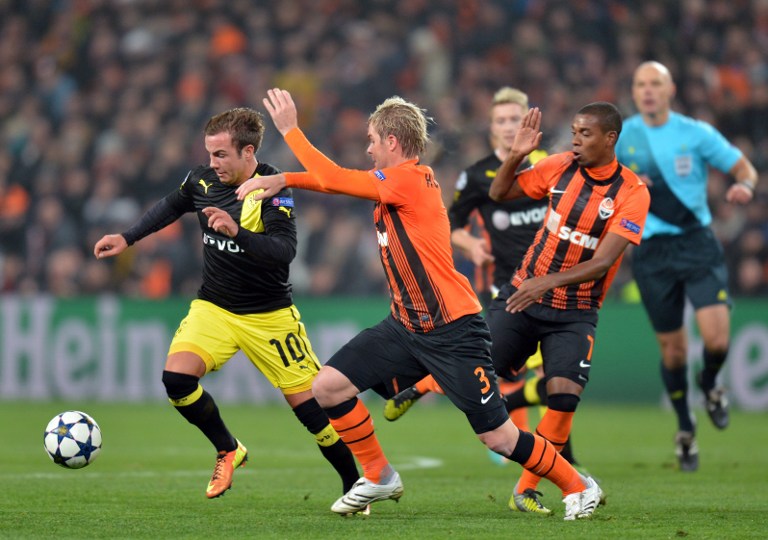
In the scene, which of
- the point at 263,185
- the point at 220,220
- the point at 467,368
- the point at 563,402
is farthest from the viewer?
the point at 563,402

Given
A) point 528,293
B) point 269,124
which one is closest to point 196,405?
point 528,293

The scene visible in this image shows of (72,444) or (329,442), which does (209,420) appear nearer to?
(329,442)

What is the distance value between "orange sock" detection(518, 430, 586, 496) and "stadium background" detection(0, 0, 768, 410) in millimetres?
8460

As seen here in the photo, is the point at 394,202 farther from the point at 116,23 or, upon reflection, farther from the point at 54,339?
the point at 116,23

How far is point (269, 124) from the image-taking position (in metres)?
18.4

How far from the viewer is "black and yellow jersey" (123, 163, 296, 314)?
7.03 metres

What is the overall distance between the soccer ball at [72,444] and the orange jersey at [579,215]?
2622 millimetres

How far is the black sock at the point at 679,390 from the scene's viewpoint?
9.59 metres

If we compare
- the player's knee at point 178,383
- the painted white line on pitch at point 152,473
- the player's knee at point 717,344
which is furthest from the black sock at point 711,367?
the player's knee at point 178,383

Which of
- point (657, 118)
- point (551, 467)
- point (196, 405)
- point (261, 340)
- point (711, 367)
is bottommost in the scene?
point (551, 467)

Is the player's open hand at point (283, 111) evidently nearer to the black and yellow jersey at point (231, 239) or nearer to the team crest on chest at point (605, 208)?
the black and yellow jersey at point (231, 239)

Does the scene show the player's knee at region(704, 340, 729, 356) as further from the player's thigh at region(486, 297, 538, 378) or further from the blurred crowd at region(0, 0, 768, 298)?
the blurred crowd at region(0, 0, 768, 298)

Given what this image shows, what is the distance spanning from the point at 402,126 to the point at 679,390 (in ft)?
14.2

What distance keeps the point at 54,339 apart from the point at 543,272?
10.2 metres
